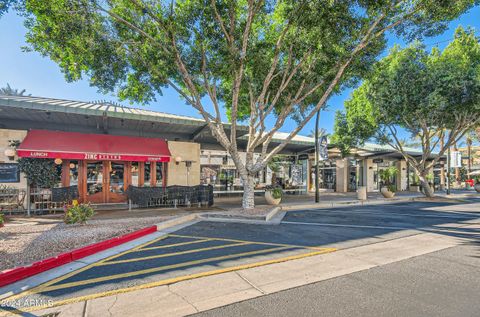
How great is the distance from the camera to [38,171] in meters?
11.0

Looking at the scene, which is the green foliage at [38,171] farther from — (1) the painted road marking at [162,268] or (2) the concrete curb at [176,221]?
(1) the painted road marking at [162,268]

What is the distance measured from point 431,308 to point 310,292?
1.60 metres

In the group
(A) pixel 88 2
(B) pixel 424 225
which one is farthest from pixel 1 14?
(B) pixel 424 225

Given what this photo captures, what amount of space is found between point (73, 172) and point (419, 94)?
67.2ft

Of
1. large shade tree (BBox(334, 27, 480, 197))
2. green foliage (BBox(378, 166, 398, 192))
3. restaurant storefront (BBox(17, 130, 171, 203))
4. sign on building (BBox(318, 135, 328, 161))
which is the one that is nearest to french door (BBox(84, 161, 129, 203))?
restaurant storefront (BBox(17, 130, 171, 203))

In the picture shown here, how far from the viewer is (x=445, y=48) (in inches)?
739

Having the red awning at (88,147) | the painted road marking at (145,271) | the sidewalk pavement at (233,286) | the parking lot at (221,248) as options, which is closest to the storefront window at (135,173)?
the red awning at (88,147)

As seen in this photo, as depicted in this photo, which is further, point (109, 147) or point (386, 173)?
point (386, 173)

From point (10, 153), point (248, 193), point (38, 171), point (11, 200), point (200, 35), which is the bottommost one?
point (11, 200)

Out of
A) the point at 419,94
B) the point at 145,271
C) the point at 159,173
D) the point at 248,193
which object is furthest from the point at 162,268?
the point at 419,94

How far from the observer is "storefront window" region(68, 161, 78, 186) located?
12961 mm

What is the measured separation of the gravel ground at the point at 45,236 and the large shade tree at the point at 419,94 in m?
14.2

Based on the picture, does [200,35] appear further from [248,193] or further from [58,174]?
A: [58,174]

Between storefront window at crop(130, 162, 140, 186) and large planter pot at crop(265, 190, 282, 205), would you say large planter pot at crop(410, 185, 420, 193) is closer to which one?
large planter pot at crop(265, 190, 282, 205)
